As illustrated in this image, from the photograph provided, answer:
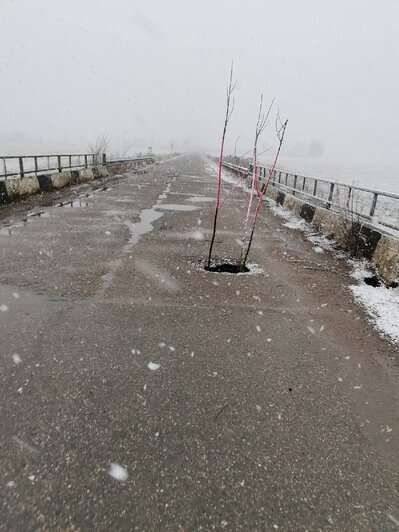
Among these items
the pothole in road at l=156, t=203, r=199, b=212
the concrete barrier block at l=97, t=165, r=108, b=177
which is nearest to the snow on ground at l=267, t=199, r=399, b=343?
the pothole in road at l=156, t=203, r=199, b=212

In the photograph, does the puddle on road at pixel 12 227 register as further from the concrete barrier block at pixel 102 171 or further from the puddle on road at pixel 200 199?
the concrete barrier block at pixel 102 171

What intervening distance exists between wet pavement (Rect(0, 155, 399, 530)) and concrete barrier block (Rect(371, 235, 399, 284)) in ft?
2.91

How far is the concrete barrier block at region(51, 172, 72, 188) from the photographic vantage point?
1642 cm

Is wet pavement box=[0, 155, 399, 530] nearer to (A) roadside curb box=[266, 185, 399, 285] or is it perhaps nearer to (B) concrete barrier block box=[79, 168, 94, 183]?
(A) roadside curb box=[266, 185, 399, 285]

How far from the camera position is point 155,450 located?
8.23ft

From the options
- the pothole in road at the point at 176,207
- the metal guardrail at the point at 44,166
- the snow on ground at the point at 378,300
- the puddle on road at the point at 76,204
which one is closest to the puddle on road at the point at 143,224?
the pothole in road at the point at 176,207

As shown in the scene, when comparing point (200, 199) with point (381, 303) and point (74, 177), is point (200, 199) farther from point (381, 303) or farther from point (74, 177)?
point (381, 303)

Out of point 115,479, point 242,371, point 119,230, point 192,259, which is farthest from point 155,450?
point 119,230

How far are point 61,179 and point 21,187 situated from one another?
4233 millimetres

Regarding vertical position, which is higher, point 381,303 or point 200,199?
point 381,303

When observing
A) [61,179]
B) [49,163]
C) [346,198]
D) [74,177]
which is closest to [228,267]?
[346,198]

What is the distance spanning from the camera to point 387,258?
20.6 ft

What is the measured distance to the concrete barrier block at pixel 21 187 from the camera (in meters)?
12.4

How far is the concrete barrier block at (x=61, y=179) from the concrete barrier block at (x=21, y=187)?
5.42 ft
